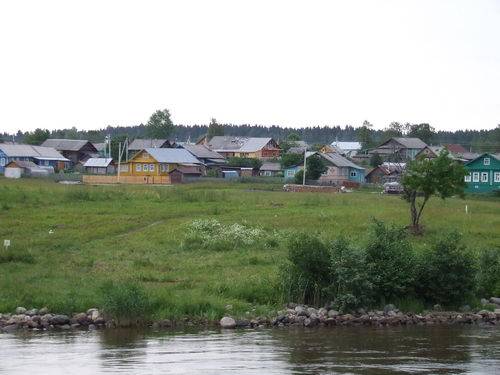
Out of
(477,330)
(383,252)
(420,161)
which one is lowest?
(477,330)

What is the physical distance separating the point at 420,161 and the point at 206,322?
22059 mm

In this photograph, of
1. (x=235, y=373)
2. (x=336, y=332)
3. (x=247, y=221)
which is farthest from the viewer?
(x=247, y=221)

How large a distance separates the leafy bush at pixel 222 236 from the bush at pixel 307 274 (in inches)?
362

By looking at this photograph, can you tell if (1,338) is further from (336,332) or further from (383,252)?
(383,252)

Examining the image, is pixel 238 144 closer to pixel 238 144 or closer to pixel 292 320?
pixel 238 144

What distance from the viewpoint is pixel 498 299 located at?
27.6m

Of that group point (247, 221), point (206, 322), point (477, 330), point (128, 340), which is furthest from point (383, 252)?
point (247, 221)

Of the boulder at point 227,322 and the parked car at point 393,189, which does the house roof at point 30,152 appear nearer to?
the parked car at point 393,189

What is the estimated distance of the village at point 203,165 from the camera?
8449 centimetres

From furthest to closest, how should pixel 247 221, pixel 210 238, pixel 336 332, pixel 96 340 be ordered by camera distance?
pixel 247 221, pixel 210 238, pixel 336 332, pixel 96 340

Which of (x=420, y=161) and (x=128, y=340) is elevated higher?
(x=420, y=161)

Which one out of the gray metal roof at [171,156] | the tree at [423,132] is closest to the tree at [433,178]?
the gray metal roof at [171,156]

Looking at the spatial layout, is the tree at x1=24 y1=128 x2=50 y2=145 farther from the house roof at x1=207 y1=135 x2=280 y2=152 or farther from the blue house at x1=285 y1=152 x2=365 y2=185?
the blue house at x1=285 y1=152 x2=365 y2=185

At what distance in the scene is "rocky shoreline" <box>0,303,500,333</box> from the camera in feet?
74.3
